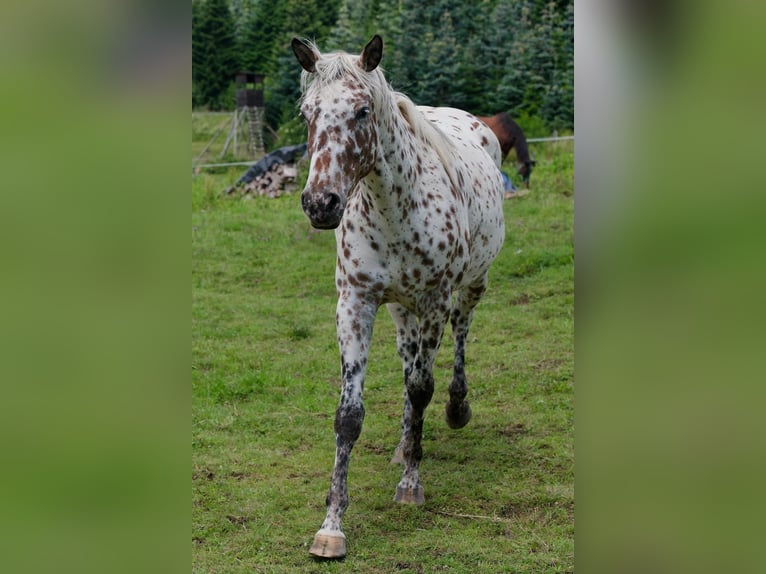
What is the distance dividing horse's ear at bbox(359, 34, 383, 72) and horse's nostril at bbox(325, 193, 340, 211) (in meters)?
0.58

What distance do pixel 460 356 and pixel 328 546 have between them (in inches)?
67.0

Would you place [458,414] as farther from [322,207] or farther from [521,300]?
[521,300]

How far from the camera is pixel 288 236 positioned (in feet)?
28.8

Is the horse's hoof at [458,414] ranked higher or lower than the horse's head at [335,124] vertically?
lower

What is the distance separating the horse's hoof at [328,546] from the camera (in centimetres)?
332

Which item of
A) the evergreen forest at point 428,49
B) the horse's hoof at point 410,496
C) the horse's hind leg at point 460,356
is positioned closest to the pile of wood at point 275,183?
the evergreen forest at point 428,49

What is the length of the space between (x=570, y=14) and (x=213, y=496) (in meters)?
11.0

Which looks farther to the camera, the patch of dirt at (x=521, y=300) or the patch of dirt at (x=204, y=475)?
the patch of dirt at (x=521, y=300)

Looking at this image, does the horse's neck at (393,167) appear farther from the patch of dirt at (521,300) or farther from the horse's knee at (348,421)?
the patch of dirt at (521,300)
